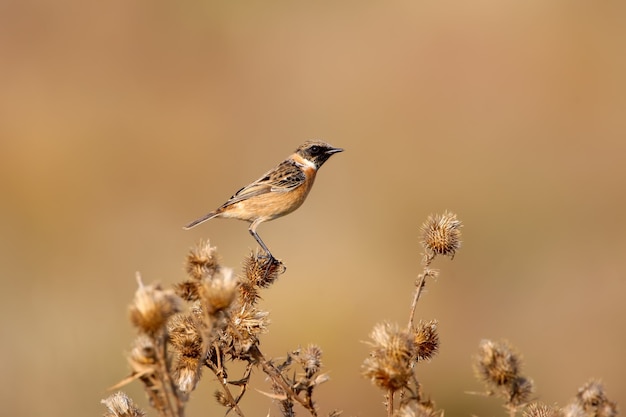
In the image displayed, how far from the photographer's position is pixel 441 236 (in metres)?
4.40

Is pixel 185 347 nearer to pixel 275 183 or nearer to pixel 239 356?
pixel 239 356

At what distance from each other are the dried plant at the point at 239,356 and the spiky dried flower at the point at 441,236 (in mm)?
146

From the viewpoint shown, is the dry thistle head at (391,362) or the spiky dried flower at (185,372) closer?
the dry thistle head at (391,362)

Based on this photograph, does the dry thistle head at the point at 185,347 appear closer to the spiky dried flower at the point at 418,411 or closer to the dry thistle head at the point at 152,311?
the dry thistle head at the point at 152,311

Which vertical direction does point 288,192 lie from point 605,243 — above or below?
below

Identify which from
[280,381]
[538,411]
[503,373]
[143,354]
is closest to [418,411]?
[503,373]

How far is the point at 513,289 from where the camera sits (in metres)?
14.1

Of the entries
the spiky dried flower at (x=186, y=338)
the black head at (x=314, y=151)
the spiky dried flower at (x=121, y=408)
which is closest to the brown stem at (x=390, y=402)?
the spiky dried flower at (x=186, y=338)

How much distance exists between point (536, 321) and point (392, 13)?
11.2 m

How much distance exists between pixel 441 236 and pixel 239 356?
123cm

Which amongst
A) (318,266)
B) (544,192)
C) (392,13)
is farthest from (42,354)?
(392,13)

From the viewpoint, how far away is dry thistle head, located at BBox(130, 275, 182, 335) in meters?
3.04

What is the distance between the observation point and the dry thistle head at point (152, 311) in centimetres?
304

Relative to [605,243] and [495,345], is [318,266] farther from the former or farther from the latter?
[495,345]
